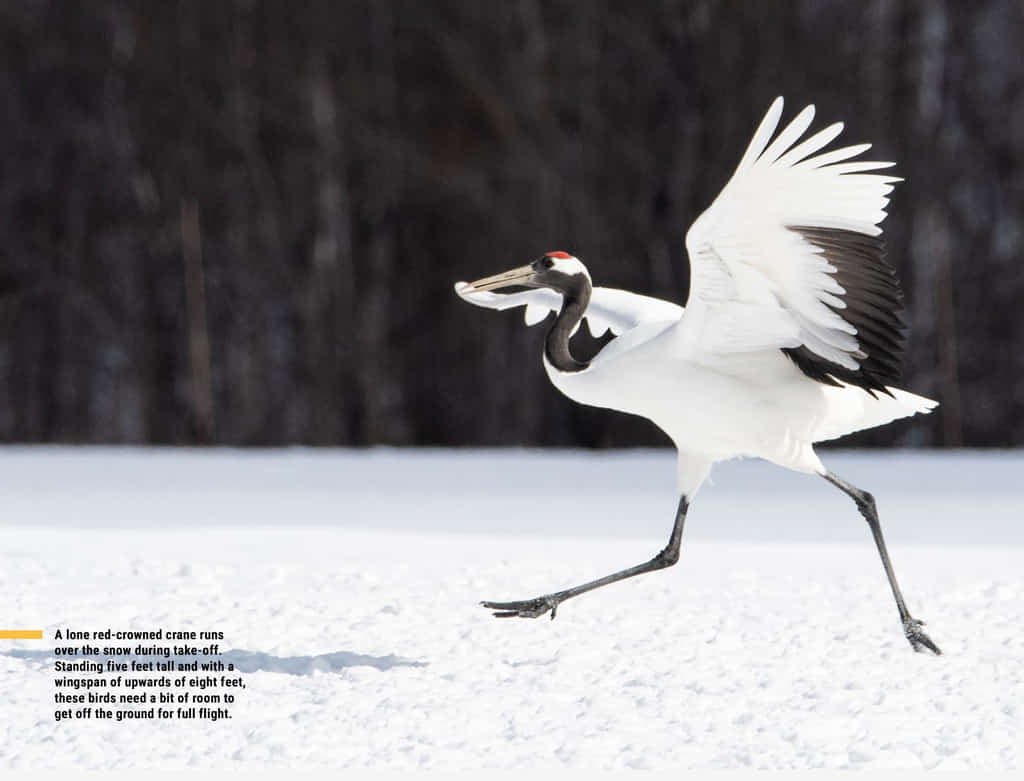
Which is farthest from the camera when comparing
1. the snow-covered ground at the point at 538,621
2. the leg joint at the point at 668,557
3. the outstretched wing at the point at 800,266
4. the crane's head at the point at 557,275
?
the leg joint at the point at 668,557

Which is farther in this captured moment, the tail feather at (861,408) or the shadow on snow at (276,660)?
the tail feather at (861,408)

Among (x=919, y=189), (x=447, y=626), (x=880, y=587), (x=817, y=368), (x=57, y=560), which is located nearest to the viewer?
(x=817, y=368)

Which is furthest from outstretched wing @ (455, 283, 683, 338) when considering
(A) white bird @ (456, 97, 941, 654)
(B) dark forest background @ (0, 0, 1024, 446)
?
(B) dark forest background @ (0, 0, 1024, 446)

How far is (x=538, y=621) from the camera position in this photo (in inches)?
225

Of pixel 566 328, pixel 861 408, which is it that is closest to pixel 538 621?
pixel 566 328

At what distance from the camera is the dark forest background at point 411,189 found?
13914 mm

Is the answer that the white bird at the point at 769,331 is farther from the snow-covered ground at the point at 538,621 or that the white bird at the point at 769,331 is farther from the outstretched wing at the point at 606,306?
the snow-covered ground at the point at 538,621

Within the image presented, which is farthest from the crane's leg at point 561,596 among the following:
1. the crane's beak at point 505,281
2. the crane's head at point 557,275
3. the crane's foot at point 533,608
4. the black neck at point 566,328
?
the crane's beak at point 505,281

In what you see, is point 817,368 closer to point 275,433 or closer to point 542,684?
point 542,684

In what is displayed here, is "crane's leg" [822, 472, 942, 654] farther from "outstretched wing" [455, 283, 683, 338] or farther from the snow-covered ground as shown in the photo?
"outstretched wing" [455, 283, 683, 338]

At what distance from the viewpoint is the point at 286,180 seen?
16.8 meters

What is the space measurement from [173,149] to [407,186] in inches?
97.7

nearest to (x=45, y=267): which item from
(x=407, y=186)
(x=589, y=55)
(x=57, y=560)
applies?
(x=407, y=186)

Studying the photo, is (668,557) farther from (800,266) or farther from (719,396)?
(800,266)
